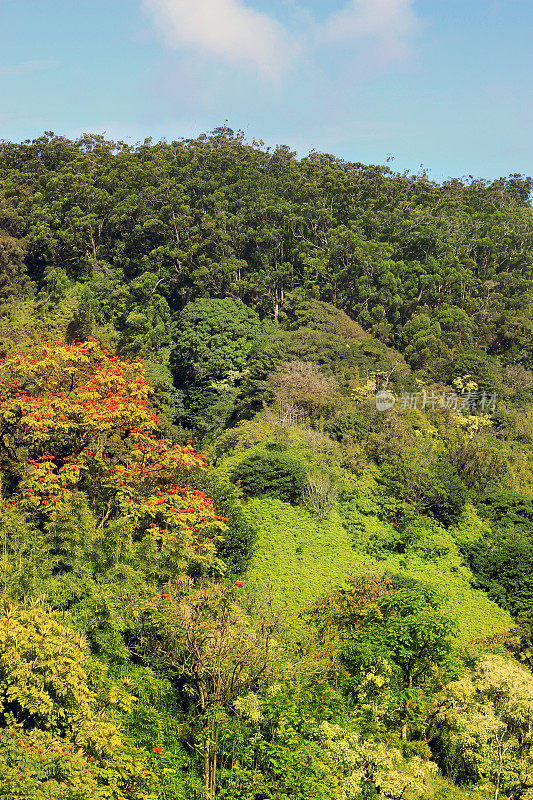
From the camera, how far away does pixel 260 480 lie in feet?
58.0

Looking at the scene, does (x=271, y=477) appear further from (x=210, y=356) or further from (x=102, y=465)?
(x=210, y=356)

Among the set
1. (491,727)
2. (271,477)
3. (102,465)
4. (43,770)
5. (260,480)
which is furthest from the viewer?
(271,477)

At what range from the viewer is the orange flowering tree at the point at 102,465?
12.4 meters

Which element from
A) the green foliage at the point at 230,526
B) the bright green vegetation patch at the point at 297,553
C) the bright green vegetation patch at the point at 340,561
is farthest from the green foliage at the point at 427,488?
the green foliage at the point at 230,526

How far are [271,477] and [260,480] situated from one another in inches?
16.7

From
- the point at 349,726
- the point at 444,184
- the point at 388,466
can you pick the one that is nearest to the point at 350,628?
the point at 349,726

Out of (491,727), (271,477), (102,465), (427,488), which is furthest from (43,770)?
(427,488)

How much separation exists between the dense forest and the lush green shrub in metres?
0.07

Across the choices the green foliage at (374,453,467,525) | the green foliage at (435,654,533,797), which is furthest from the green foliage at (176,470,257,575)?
the green foliage at (435,654,533,797)

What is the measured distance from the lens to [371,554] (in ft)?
54.5

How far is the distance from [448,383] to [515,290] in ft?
25.1

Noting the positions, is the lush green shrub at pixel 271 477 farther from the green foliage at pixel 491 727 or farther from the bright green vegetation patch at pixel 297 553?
the green foliage at pixel 491 727

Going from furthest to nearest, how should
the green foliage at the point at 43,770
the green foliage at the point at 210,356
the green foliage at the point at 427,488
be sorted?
the green foliage at the point at 210,356, the green foliage at the point at 427,488, the green foliage at the point at 43,770

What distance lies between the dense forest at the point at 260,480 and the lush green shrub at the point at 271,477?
7 cm
